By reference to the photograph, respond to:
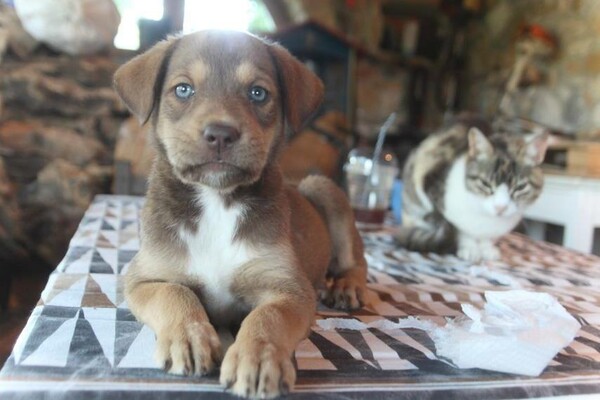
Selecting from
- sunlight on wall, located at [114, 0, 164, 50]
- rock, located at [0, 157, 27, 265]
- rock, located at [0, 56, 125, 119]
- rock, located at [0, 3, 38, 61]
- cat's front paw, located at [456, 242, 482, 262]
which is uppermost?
sunlight on wall, located at [114, 0, 164, 50]

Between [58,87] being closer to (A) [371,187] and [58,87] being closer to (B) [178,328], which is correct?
(A) [371,187]

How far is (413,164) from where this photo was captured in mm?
3305

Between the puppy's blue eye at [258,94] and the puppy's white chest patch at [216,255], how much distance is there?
0.30m

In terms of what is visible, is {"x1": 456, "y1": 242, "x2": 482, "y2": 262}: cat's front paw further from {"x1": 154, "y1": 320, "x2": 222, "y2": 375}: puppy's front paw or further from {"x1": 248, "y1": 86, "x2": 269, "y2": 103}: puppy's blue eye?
{"x1": 154, "y1": 320, "x2": 222, "y2": 375}: puppy's front paw

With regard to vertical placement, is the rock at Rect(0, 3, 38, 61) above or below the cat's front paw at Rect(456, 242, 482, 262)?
above

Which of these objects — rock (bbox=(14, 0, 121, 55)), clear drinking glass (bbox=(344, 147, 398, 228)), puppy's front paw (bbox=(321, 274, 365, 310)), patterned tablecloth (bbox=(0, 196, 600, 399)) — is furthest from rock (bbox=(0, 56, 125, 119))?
puppy's front paw (bbox=(321, 274, 365, 310))

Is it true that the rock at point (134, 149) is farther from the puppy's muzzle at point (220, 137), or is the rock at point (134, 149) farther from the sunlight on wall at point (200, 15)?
the puppy's muzzle at point (220, 137)

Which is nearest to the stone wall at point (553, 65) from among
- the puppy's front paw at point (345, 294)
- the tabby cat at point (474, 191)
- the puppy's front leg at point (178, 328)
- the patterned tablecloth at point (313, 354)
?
the tabby cat at point (474, 191)

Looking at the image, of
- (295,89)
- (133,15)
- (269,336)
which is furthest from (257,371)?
(133,15)

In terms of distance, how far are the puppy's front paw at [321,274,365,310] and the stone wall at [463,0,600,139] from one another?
146 inches

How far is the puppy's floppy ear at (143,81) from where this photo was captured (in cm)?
149

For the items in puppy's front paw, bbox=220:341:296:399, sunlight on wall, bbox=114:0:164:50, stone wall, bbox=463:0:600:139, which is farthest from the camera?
sunlight on wall, bbox=114:0:164:50

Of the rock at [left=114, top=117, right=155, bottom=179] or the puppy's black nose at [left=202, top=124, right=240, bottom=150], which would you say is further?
the rock at [left=114, top=117, right=155, bottom=179]

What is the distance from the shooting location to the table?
3703mm
